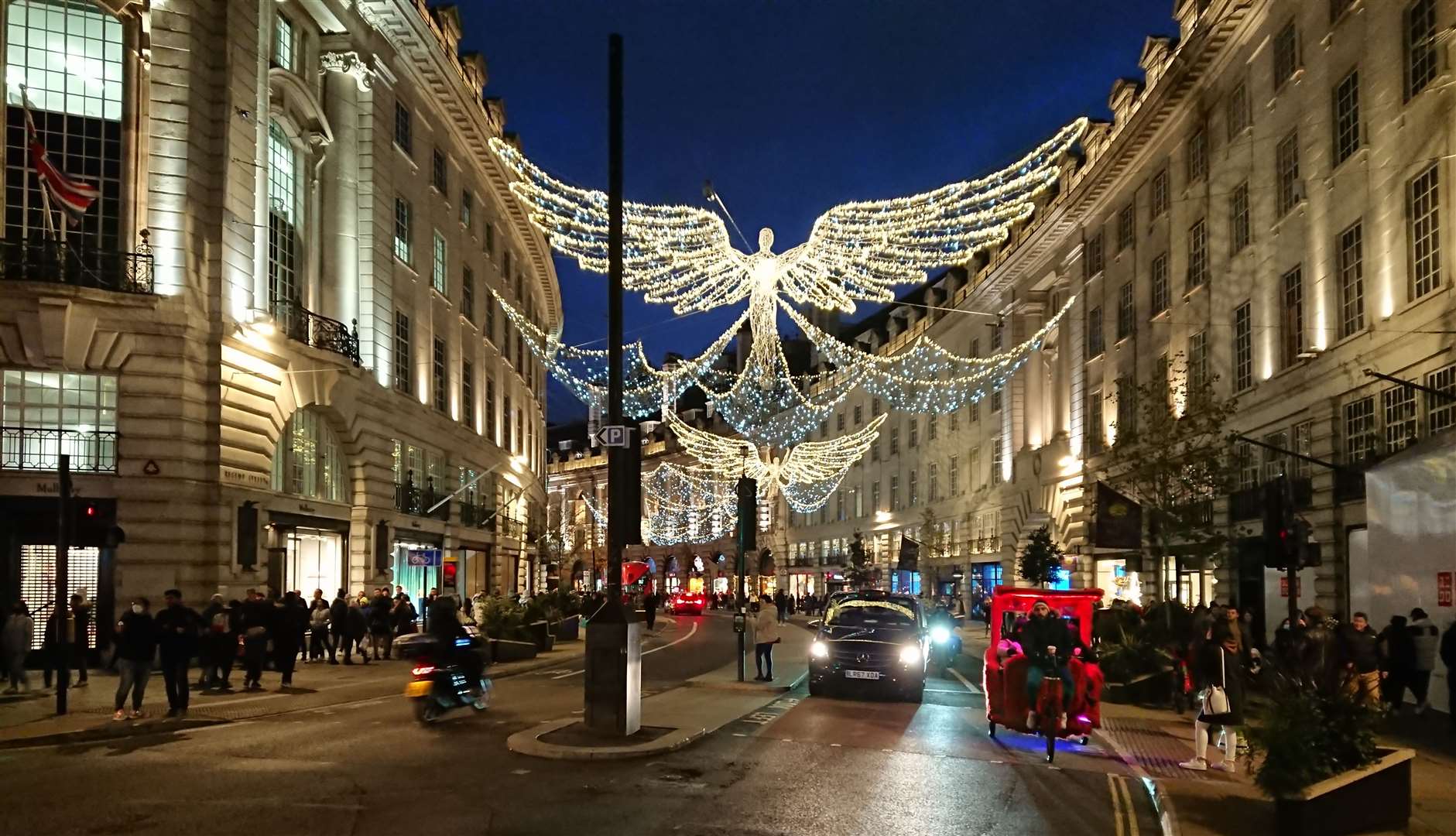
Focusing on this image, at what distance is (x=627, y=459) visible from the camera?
569 inches

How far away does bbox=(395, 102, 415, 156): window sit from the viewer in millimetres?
35469

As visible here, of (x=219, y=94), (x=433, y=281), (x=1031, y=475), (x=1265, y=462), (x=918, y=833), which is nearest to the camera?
(x=918, y=833)

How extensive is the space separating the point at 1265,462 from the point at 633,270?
57.5ft

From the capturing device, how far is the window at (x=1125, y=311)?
129ft

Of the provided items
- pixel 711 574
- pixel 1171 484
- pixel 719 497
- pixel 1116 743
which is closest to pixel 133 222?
pixel 1116 743

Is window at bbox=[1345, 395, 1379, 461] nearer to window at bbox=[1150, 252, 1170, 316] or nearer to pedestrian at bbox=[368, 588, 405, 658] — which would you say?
window at bbox=[1150, 252, 1170, 316]

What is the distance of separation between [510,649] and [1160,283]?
22225mm

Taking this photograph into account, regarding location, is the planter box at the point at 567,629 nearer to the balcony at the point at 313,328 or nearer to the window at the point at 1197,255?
the balcony at the point at 313,328

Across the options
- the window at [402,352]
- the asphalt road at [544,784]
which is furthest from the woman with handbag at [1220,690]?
the window at [402,352]

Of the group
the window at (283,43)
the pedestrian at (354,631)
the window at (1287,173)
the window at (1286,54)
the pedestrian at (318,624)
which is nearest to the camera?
the pedestrian at (354,631)

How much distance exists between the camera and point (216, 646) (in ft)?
65.1

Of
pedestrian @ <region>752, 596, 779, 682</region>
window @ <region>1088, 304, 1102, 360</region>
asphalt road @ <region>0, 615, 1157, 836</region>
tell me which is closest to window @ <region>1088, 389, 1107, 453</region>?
window @ <region>1088, 304, 1102, 360</region>

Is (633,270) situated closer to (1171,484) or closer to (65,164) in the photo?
(65,164)

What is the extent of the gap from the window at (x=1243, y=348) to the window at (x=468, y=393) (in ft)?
81.6
